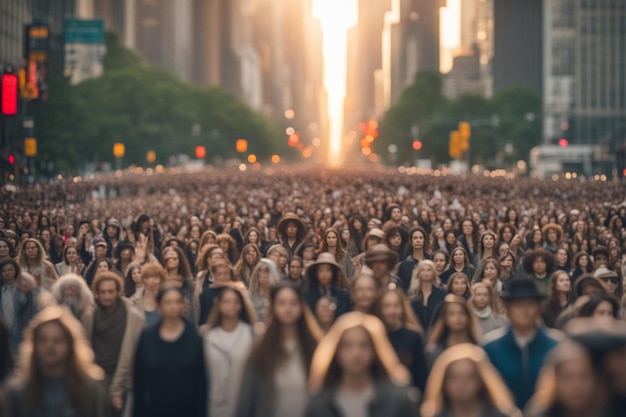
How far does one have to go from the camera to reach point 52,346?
25.5 ft

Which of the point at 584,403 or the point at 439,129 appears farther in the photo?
the point at 439,129

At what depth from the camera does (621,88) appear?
7466 inches

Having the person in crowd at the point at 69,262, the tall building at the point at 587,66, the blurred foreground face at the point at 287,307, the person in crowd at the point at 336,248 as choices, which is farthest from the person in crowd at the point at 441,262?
the tall building at the point at 587,66

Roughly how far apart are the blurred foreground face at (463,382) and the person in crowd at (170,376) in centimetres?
245

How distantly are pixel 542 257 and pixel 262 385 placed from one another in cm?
768

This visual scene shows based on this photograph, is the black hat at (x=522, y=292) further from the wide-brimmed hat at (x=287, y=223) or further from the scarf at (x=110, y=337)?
the wide-brimmed hat at (x=287, y=223)

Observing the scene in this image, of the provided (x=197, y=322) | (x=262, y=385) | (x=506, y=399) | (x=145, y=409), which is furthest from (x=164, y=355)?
(x=197, y=322)

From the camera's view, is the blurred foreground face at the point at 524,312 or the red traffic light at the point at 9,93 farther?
the red traffic light at the point at 9,93

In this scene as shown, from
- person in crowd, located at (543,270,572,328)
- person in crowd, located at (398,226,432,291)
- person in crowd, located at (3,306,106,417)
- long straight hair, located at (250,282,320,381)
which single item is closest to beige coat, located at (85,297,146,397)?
long straight hair, located at (250,282,320,381)

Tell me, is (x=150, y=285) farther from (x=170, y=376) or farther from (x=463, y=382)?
(x=463, y=382)

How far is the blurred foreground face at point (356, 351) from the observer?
7.12 meters

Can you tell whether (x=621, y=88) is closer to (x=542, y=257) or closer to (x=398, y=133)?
(x=398, y=133)

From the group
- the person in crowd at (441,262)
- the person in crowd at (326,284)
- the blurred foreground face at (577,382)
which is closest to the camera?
the blurred foreground face at (577,382)

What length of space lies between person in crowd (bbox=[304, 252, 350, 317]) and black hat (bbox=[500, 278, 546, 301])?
2912 millimetres
